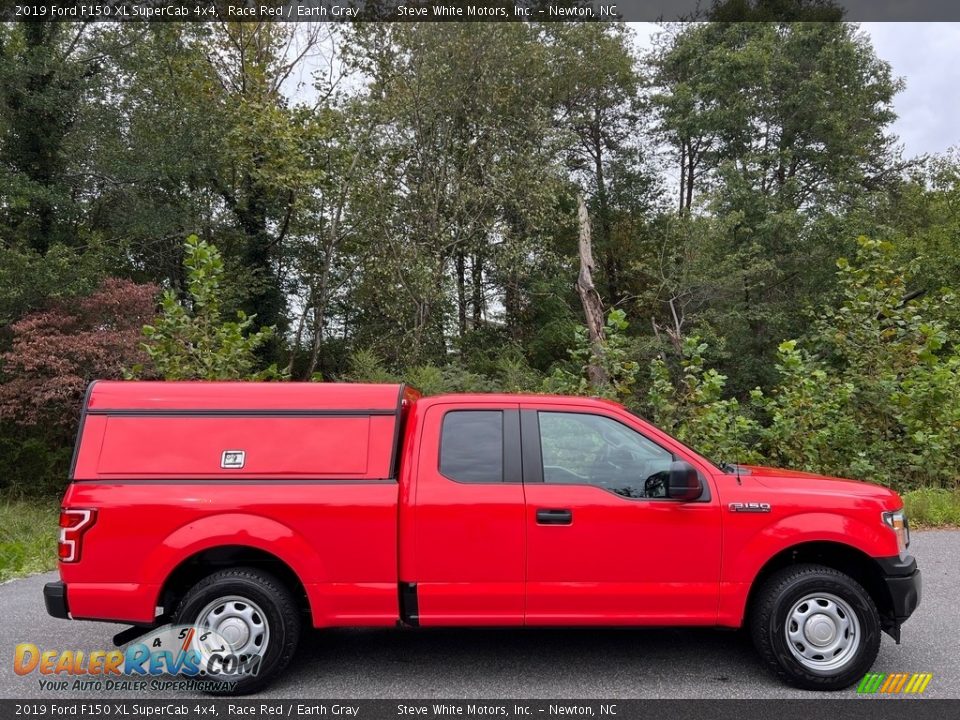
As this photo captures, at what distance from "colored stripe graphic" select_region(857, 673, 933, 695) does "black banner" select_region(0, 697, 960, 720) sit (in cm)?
13

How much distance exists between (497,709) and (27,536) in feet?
35.0

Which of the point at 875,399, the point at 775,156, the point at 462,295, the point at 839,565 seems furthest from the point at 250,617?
the point at 775,156

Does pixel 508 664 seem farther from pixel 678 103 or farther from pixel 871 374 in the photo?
pixel 678 103

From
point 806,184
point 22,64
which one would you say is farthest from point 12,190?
point 806,184

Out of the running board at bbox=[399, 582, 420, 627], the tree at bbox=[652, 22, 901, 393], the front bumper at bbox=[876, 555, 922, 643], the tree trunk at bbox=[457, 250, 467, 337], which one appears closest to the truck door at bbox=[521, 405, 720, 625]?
the running board at bbox=[399, 582, 420, 627]

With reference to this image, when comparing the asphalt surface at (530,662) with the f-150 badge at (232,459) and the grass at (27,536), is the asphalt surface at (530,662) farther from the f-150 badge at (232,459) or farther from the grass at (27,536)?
the grass at (27,536)

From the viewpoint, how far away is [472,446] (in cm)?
481

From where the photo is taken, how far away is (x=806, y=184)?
2598 centimetres

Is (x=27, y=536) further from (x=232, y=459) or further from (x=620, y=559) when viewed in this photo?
(x=620, y=559)

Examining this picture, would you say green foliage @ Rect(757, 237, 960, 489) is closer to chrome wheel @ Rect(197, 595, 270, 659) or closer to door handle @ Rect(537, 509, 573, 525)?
door handle @ Rect(537, 509, 573, 525)

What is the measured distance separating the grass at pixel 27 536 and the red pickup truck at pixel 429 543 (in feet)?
14.5

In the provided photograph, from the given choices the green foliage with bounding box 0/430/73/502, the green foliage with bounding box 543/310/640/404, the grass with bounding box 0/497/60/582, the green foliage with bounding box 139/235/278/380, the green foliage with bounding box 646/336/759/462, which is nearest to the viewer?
the grass with bounding box 0/497/60/582

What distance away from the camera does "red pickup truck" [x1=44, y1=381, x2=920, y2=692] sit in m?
4.55

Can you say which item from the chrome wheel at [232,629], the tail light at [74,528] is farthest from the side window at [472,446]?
the tail light at [74,528]
